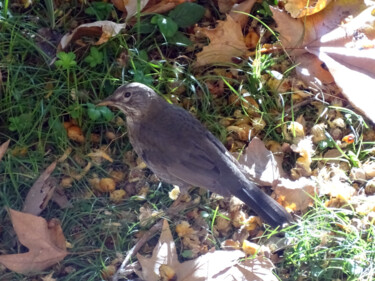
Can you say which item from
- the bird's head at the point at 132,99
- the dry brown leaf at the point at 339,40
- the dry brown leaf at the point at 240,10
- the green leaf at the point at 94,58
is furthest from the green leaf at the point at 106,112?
the dry brown leaf at the point at 339,40

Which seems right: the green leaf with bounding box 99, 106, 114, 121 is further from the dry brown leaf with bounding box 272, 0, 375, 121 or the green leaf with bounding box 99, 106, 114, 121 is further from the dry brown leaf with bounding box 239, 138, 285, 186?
the dry brown leaf with bounding box 272, 0, 375, 121

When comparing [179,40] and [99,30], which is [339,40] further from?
[99,30]

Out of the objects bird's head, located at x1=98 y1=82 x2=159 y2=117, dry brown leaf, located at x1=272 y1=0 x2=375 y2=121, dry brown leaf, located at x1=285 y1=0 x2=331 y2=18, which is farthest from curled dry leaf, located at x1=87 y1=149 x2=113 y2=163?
dry brown leaf, located at x1=285 y1=0 x2=331 y2=18

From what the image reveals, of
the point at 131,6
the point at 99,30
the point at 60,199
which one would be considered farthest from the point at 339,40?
the point at 60,199

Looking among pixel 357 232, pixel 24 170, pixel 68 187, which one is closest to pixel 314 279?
pixel 357 232

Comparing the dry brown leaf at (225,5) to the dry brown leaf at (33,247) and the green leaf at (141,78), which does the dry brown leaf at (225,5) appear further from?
the dry brown leaf at (33,247)

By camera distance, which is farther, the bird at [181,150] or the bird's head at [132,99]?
the bird's head at [132,99]

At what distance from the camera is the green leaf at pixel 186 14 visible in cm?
480

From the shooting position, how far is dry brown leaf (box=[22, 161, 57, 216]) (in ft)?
13.6

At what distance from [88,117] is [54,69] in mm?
435

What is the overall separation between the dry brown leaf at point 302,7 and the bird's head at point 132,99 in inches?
47.0

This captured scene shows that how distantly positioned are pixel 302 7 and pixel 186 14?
0.85m

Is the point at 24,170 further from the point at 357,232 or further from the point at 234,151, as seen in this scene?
the point at 357,232

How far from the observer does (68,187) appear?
432cm
